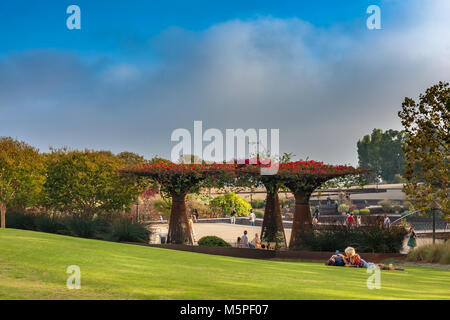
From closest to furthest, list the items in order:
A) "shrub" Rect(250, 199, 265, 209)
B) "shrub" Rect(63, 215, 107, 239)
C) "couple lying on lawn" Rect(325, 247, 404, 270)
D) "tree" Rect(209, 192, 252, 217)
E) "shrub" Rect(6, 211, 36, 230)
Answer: "couple lying on lawn" Rect(325, 247, 404, 270) → "shrub" Rect(63, 215, 107, 239) → "shrub" Rect(6, 211, 36, 230) → "tree" Rect(209, 192, 252, 217) → "shrub" Rect(250, 199, 265, 209)

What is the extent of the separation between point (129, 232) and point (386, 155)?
99.0 meters

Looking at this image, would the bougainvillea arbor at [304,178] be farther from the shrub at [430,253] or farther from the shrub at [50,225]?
the shrub at [50,225]

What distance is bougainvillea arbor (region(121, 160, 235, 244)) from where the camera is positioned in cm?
2125

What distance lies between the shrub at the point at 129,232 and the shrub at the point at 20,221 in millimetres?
5354

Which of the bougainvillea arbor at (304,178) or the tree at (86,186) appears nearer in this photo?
the bougainvillea arbor at (304,178)

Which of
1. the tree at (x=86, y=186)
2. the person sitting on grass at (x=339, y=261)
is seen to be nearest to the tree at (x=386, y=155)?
the tree at (x=86, y=186)

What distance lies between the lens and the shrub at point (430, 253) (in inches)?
722

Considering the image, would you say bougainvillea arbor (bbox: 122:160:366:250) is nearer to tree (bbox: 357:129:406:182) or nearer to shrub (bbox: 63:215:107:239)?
shrub (bbox: 63:215:107:239)

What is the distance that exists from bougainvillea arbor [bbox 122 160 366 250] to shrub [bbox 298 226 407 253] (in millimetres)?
1032

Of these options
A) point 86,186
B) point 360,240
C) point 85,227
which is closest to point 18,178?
point 86,186

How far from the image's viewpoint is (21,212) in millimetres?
26328

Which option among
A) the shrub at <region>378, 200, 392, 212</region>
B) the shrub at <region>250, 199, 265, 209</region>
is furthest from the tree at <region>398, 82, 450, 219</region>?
the shrub at <region>250, 199, 265, 209</region>
